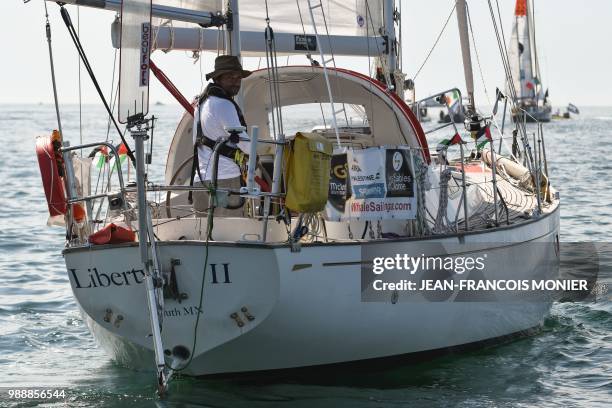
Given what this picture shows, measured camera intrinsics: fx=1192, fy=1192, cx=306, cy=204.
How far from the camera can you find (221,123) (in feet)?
28.0

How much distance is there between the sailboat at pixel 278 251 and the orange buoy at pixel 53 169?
0.01 meters

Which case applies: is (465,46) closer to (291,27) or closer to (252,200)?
(291,27)

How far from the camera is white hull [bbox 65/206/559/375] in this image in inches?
322

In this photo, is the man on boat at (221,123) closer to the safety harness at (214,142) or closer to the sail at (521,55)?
the safety harness at (214,142)

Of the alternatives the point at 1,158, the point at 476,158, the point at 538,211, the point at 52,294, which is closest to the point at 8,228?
the point at 52,294

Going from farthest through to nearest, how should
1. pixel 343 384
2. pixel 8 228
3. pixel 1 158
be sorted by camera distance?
pixel 1 158, pixel 8 228, pixel 343 384

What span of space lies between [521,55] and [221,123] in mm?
57254

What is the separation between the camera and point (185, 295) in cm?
A: 830

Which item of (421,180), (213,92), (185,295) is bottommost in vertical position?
(185,295)

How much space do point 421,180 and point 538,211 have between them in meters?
2.34

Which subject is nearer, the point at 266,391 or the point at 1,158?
the point at 266,391

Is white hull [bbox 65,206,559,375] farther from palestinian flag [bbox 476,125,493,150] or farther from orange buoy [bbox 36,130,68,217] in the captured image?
palestinian flag [bbox 476,125,493,150]

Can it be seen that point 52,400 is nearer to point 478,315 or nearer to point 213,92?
point 213,92

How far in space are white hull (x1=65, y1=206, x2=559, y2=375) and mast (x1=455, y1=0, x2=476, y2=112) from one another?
535 centimetres
